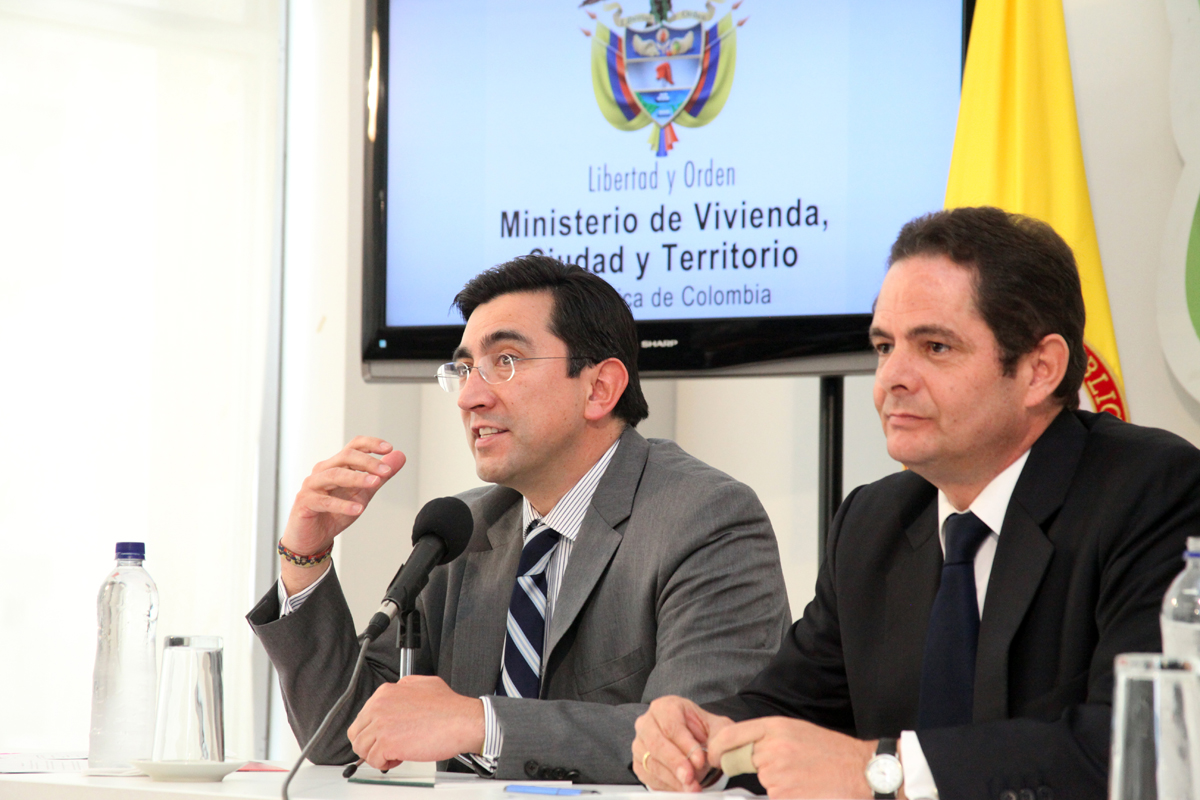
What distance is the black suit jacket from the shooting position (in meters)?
1.52

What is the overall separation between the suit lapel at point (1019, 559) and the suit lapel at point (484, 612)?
100cm

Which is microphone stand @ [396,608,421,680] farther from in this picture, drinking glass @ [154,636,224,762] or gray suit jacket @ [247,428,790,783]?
gray suit jacket @ [247,428,790,783]

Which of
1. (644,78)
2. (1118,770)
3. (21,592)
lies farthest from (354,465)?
(21,592)

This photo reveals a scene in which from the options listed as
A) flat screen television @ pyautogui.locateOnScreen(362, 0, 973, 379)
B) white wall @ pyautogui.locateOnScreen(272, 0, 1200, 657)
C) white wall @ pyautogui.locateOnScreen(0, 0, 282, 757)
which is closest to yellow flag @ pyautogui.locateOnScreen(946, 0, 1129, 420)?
flat screen television @ pyautogui.locateOnScreen(362, 0, 973, 379)

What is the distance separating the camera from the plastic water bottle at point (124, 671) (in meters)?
1.94

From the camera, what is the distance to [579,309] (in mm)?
2709

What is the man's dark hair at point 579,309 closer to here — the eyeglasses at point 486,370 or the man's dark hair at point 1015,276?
the eyeglasses at point 486,370

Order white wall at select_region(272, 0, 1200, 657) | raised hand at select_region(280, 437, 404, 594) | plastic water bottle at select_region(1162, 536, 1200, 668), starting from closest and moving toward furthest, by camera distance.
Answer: plastic water bottle at select_region(1162, 536, 1200, 668) < raised hand at select_region(280, 437, 404, 594) < white wall at select_region(272, 0, 1200, 657)

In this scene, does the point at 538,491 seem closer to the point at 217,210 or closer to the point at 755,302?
the point at 755,302

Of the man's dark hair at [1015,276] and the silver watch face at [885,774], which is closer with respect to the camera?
the silver watch face at [885,774]

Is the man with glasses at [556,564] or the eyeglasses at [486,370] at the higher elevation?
the eyeglasses at [486,370]

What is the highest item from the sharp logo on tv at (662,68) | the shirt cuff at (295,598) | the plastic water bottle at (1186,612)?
the sharp logo on tv at (662,68)

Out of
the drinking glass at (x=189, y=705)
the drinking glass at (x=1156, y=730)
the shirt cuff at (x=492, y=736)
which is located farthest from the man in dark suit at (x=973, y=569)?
the drinking glass at (x=189, y=705)

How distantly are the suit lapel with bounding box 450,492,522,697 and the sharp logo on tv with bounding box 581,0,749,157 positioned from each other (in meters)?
1.15
